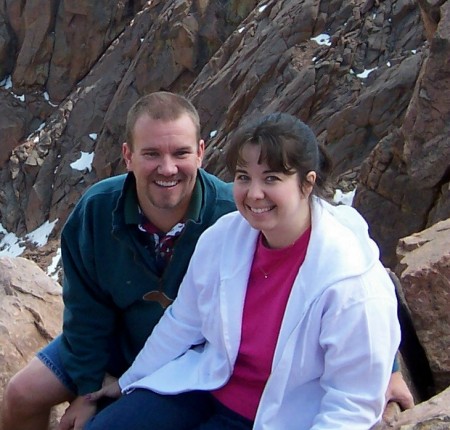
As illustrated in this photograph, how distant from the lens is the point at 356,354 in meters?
3.50

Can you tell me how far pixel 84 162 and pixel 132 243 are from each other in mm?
40285

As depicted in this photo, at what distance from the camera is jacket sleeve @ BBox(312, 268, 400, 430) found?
3496 millimetres

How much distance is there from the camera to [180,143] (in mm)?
4680

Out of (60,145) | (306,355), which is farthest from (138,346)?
(60,145)

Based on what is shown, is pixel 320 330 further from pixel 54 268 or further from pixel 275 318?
pixel 54 268

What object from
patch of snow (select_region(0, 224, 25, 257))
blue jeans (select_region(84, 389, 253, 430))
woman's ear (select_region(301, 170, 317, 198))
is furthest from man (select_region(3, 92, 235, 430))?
patch of snow (select_region(0, 224, 25, 257))

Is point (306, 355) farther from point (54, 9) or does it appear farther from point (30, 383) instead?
point (54, 9)

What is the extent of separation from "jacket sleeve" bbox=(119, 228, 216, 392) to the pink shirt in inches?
13.0

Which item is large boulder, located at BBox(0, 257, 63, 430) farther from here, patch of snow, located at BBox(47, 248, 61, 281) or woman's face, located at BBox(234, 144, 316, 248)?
patch of snow, located at BBox(47, 248, 61, 281)

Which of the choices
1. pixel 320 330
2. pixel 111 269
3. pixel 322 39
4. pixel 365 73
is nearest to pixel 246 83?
pixel 322 39

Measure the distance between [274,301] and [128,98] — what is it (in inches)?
1551

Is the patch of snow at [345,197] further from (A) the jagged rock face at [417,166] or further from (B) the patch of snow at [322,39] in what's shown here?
(B) the patch of snow at [322,39]

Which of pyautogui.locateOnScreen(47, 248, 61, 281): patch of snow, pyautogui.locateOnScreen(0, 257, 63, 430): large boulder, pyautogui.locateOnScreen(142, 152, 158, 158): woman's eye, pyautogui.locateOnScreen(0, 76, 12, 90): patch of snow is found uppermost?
pyautogui.locateOnScreen(0, 76, 12, 90): patch of snow

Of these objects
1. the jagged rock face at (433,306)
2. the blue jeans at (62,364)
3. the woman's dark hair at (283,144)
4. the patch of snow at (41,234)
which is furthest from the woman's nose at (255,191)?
the patch of snow at (41,234)
